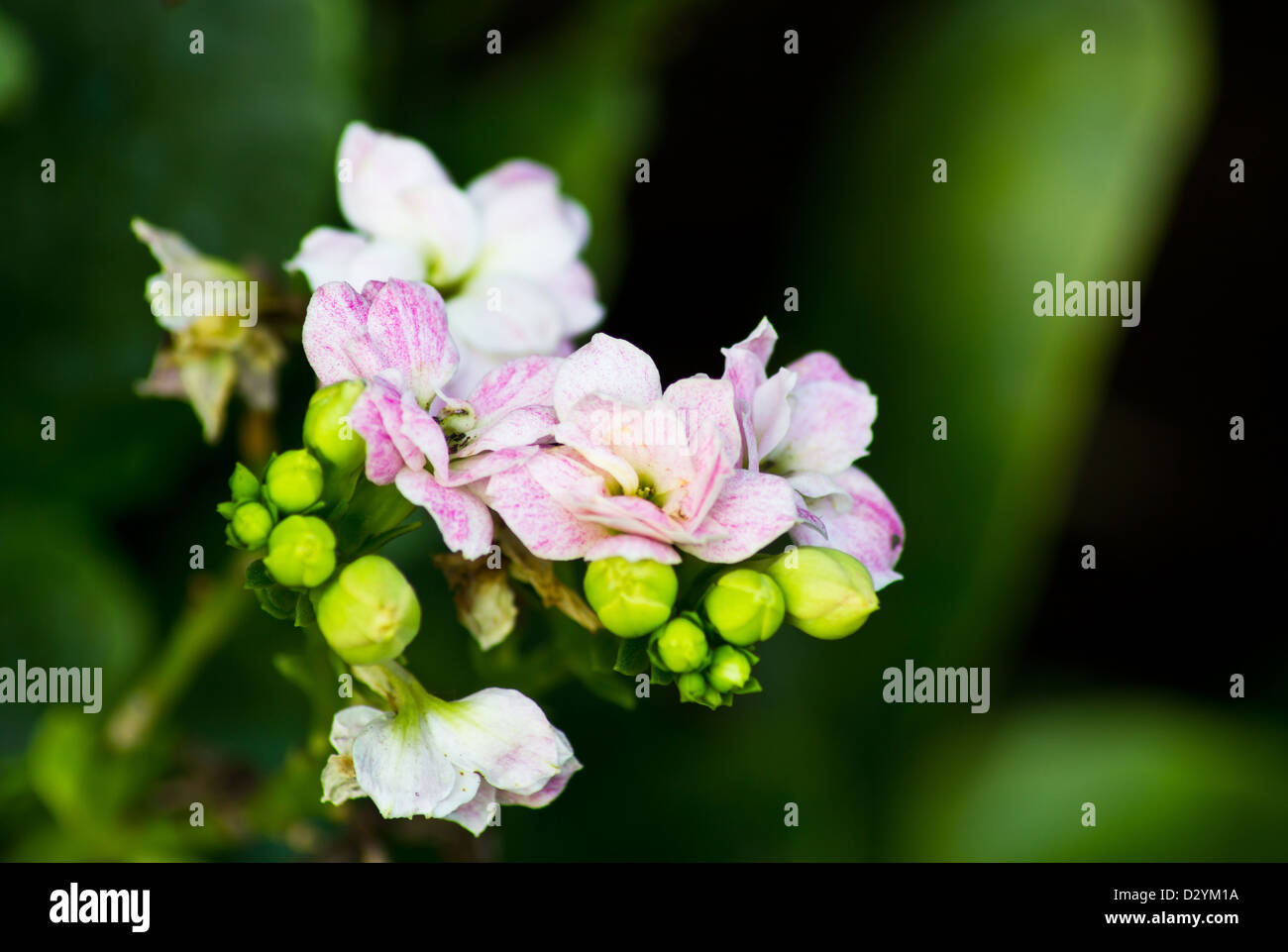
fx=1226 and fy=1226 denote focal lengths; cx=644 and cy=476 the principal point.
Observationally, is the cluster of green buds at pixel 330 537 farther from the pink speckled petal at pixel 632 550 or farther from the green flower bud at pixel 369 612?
the pink speckled petal at pixel 632 550

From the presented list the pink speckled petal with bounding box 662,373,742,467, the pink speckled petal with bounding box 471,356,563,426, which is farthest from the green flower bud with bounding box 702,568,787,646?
the pink speckled petal with bounding box 471,356,563,426

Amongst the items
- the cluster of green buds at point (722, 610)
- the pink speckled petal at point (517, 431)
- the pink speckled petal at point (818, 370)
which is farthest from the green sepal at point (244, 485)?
the pink speckled petal at point (818, 370)

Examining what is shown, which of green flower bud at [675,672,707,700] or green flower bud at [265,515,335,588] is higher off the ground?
green flower bud at [265,515,335,588]

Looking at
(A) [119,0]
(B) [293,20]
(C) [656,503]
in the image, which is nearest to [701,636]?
(C) [656,503]

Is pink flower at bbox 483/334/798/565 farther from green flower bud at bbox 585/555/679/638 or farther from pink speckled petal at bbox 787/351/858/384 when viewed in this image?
pink speckled petal at bbox 787/351/858/384

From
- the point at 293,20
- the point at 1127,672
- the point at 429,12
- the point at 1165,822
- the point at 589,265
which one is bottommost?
the point at 1165,822

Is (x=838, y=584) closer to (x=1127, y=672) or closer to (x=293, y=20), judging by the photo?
(x=293, y=20)
